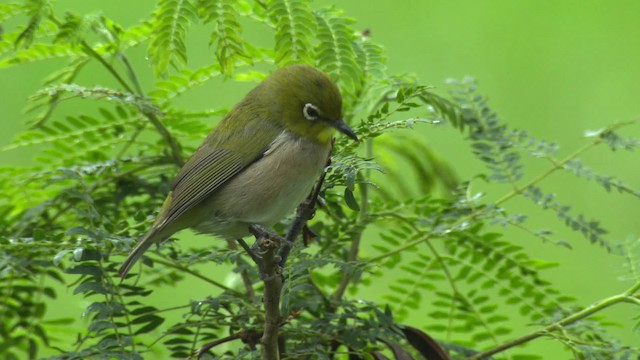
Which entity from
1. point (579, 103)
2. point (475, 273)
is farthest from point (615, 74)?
point (475, 273)

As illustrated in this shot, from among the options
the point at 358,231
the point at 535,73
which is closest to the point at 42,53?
the point at 358,231

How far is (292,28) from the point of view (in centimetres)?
222

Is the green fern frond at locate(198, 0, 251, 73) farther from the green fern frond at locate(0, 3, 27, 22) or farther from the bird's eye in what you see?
the green fern frond at locate(0, 3, 27, 22)

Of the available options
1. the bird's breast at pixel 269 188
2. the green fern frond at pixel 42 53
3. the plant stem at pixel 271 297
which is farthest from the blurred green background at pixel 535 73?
the plant stem at pixel 271 297

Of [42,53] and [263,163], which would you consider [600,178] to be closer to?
[263,163]

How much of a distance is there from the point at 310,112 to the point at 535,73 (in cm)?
484

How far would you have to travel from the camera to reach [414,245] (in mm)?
2441

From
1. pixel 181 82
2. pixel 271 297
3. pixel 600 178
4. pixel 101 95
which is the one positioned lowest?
pixel 271 297

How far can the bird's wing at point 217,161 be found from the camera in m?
2.30

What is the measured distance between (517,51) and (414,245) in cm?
483

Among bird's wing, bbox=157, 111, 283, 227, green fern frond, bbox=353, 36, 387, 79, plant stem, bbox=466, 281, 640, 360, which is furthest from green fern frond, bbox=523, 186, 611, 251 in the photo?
bird's wing, bbox=157, 111, 283, 227

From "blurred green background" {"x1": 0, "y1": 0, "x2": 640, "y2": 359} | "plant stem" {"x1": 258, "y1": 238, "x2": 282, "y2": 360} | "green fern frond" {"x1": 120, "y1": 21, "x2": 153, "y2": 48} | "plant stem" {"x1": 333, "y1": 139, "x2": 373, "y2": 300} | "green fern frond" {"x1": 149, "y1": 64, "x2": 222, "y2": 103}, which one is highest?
"blurred green background" {"x1": 0, "y1": 0, "x2": 640, "y2": 359}

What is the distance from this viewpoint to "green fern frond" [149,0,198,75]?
2164 millimetres

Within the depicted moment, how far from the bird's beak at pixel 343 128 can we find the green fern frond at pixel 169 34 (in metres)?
0.34
